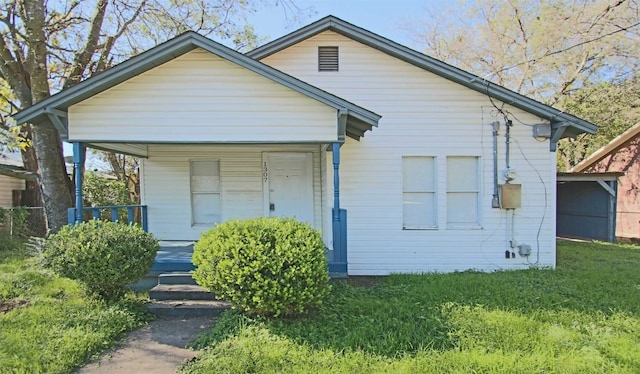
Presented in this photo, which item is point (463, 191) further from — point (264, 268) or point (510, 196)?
→ point (264, 268)

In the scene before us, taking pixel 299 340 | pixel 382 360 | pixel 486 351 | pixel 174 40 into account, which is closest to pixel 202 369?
pixel 299 340

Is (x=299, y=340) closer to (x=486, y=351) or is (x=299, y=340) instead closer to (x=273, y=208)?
(x=486, y=351)

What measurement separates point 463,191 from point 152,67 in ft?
20.2

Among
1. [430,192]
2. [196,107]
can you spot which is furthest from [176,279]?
[430,192]

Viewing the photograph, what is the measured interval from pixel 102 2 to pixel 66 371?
8.87 meters

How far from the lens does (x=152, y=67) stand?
5727 mm

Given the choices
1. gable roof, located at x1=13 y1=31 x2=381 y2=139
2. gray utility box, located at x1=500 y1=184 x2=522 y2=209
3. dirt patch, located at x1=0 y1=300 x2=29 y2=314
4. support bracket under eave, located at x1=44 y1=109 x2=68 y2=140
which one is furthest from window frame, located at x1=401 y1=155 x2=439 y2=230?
dirt patch, located at x1=0 y1=300 x2=29 y2=314

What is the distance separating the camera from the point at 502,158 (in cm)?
737

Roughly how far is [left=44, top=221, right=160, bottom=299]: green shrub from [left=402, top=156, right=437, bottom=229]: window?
4.81 metres

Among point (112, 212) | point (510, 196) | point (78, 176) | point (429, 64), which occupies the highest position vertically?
point (429, 64)

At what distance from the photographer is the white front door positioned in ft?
27.5

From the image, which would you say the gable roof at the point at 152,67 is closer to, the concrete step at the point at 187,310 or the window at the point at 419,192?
the window at the point at 419,192

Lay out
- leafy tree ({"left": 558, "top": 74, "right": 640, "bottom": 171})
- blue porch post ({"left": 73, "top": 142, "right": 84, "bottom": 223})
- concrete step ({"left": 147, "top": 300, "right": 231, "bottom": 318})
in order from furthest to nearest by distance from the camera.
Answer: leafy tree ({"left": 558, "top": 74, "right": 640, "bottom": 171})
blue porch post ({"left": 73, "top": 142, "right": 84, "bottom": 223})
concrete step ({"left": 147, "top": 300, "right": 231, "bottom": 318})

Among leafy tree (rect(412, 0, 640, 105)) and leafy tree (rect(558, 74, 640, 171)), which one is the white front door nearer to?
leafy tree (rect(412, 0, 640, 105))
